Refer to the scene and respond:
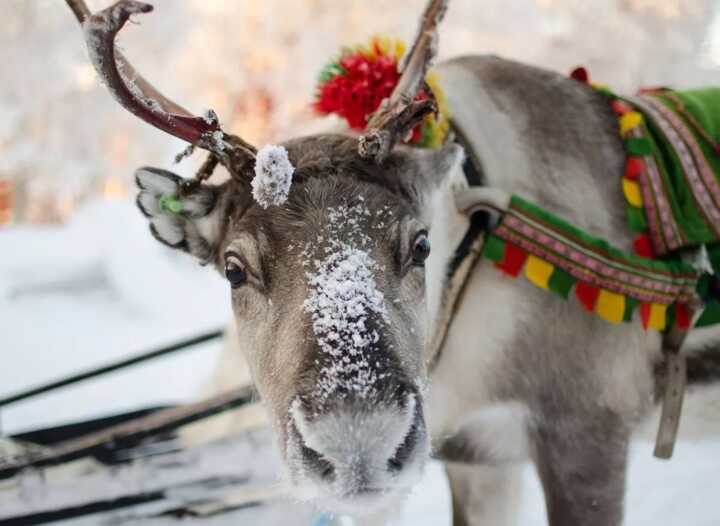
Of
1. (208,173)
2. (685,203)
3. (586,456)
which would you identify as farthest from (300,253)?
(685,203)

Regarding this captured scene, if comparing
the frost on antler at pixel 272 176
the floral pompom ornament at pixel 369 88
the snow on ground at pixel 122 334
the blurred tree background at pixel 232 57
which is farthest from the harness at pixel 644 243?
the blurred tree background at pixel 232 57

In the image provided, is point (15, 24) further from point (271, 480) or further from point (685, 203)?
point (685, 203)

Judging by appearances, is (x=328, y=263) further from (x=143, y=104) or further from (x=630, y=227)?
(x=630, y=227)

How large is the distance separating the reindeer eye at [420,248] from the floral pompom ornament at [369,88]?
0.55 m

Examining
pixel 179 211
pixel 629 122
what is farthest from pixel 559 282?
pixel 179 211

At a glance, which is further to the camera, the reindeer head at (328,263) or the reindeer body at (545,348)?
the reindeer body at (545,348)

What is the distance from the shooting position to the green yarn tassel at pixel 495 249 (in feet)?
6.82

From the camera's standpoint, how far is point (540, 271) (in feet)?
6.78

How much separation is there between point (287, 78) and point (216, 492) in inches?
493

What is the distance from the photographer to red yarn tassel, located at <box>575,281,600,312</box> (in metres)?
2.08

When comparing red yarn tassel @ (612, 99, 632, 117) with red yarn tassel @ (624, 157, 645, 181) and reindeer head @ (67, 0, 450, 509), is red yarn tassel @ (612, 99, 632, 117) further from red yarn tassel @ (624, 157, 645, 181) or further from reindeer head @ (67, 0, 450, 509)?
reindeer head @ (67, 0, 450, 509)

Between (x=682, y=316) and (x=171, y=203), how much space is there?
1.76 metres

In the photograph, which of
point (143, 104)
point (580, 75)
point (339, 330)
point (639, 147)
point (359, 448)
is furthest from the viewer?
point (580, 75)

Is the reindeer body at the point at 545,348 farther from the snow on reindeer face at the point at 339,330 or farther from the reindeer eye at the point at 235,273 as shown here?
the reindeer eye at the point at 235,273
